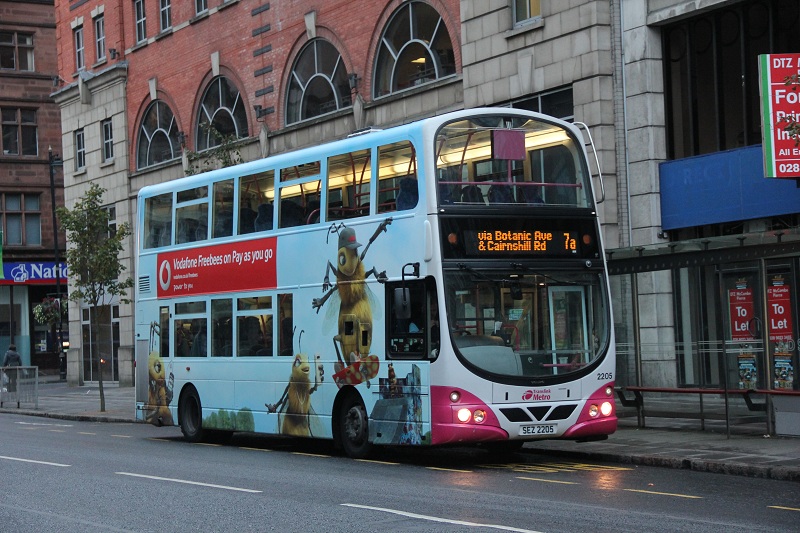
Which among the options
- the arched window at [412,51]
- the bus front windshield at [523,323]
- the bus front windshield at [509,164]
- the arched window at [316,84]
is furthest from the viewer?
the arched window at [316,84]

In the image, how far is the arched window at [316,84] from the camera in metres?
32.7

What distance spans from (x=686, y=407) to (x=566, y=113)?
783 centimetres

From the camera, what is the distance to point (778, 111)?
18531mm

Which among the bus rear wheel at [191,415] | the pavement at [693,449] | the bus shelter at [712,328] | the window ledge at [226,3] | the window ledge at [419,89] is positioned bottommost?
the pavement at [693,449]

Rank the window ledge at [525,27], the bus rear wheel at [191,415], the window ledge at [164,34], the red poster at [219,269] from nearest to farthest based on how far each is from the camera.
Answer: the red poster at [219,269], the bus rear wheel at [191,415], the window ledge at [525,27], the window ledge at [164,34]

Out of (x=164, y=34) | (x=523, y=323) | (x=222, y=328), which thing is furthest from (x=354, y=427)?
(x=164, y=34)

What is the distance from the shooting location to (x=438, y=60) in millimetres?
28750

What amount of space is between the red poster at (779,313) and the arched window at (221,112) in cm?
2161

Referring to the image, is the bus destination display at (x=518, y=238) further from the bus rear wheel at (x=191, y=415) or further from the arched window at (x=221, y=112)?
the arched window at (x=221, y=112)

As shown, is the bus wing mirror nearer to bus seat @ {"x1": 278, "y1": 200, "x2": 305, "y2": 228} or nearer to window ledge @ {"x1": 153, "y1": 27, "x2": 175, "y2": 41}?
bus seat @ {"x1": 278, "y1": 200, "x2": 305, "y2": 228}

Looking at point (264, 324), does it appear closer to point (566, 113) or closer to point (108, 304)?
point (566, 113)

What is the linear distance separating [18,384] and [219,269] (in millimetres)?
19044

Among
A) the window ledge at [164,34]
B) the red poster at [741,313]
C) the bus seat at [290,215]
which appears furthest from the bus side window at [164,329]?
the window ledge at [164,34]

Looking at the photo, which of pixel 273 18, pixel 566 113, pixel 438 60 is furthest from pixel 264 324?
pixel 273 18
